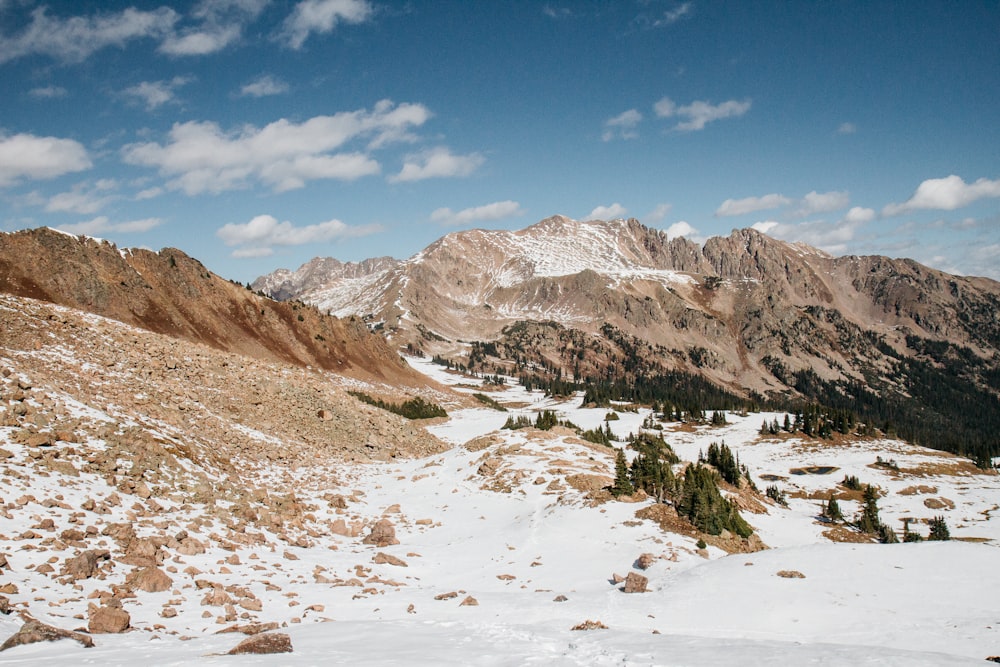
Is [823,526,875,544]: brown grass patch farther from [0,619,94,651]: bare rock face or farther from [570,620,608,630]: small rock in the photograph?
[0,619,94,651]: bare rock face

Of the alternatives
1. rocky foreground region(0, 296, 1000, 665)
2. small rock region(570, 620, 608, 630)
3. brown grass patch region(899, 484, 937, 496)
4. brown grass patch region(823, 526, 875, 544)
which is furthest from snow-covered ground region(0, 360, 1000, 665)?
brown grass patch region(899, 484, 937, 496)

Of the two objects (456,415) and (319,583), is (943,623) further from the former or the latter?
(456,415)

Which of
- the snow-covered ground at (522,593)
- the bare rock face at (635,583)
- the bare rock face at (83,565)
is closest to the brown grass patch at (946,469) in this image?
the snow-covered ground at (522,593)

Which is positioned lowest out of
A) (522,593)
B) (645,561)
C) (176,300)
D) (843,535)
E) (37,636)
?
(843,535)

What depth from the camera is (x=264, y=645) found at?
360 inches

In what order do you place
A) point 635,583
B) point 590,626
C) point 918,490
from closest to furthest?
point 590,626 < point 635,583 < point 918,490

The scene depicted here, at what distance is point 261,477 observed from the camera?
27.7 meters

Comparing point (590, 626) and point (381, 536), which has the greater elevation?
point (590, 626)

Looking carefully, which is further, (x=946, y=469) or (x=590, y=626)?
(x=946, y=469)

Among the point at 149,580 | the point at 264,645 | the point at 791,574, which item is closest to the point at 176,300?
the point at 149,580

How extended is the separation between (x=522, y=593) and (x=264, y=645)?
9.29 meters

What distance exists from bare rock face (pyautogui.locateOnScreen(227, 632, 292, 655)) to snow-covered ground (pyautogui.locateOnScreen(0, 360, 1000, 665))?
0.90 ft

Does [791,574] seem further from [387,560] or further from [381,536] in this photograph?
[381,536]

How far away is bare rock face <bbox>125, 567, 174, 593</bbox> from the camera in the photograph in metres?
12.9
